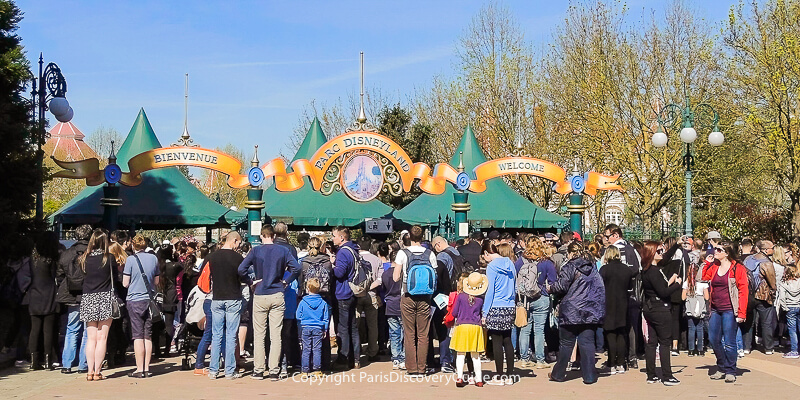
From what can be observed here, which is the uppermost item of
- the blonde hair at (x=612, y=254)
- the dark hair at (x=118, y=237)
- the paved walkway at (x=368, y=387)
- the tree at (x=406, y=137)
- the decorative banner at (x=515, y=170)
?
the tree at (x=406, y=137)

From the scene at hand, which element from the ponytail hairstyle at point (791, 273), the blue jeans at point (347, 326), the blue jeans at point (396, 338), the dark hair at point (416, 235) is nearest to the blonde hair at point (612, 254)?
the dark hair at point (416, 235)

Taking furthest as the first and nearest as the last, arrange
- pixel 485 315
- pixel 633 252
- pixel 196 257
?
pixel 196 257 < pixel 633 252 < pixel 485 315

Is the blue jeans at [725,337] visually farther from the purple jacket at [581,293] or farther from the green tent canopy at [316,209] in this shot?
the green tent canopy at [316,209]

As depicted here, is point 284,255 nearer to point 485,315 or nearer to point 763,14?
point 485,315

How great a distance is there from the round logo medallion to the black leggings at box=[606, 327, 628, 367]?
12.5 metres

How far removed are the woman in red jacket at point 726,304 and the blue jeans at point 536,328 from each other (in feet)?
6.92

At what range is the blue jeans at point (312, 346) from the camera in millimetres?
11234

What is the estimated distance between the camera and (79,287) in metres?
11.3

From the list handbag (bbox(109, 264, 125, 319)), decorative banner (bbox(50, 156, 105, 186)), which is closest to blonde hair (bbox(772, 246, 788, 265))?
handbag (bbox(109, 264, 125, 319))

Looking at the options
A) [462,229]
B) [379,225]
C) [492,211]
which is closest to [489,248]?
[462,229]

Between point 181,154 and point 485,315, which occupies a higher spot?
point 181,154

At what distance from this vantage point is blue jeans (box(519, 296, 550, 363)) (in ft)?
39.8

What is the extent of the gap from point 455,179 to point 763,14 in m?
12.4

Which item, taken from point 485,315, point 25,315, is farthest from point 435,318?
point 25,315
